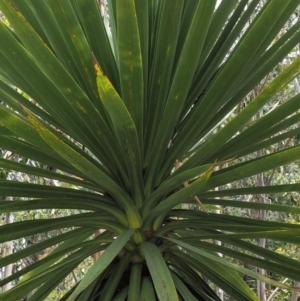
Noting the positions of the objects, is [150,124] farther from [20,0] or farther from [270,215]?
[270,215]

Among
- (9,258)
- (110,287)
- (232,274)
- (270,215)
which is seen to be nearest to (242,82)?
(232,274)

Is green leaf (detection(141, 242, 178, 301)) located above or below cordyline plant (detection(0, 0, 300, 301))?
below

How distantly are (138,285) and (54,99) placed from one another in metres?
0.46

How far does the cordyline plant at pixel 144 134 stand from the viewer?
2.93 feet

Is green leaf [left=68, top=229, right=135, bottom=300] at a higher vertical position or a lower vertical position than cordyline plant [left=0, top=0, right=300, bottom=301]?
lower

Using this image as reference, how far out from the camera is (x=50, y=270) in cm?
96

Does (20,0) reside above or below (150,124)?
above

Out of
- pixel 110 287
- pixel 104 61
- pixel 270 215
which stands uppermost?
pixel 270 215

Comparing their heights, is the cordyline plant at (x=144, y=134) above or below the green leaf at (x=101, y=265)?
above

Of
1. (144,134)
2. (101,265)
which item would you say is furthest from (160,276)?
(144,134)

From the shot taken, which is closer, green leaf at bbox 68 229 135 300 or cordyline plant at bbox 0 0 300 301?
green leaf at bbox 68 229 135 300

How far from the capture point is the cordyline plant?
0.89 metres

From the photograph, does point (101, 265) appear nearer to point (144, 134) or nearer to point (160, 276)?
point (160, 276)

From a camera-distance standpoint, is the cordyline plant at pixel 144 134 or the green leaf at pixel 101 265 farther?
the cordyline plant at pixel 144 134
